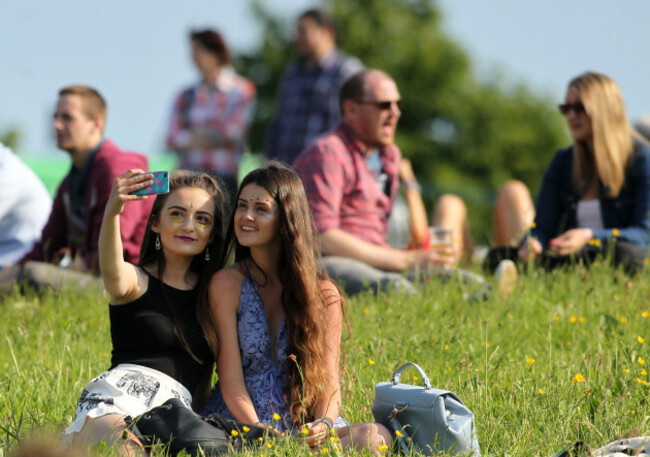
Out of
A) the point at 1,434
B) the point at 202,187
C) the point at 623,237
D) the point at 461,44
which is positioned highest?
the point at 461,44

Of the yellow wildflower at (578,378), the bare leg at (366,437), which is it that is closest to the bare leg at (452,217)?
the yellow wildflower at (578,378)

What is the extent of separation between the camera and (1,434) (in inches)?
141

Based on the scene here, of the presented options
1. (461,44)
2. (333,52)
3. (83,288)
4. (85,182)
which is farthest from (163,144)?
(461,44)

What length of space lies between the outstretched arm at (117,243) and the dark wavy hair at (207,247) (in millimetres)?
193

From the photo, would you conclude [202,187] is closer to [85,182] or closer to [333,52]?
[85,182]

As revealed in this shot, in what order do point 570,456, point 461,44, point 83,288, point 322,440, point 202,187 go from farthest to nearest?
point 461,44, point 83,288, point 202,187, point 322,440, point 570,456

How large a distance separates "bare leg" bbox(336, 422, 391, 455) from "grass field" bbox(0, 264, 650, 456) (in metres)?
0.30

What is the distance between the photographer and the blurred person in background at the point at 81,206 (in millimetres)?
6090

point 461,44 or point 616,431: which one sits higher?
point 461,44

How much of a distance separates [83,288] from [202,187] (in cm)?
227

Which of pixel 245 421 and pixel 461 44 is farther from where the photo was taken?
pixel 461 44

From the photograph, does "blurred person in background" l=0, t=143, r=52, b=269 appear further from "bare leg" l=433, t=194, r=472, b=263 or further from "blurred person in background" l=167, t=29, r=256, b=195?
"bare leg" l=433, t=194, r=472, b=263

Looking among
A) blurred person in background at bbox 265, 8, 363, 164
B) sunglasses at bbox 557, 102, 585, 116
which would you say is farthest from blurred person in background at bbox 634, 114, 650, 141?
blurred person in background at bbox 265, 8, 363, 164

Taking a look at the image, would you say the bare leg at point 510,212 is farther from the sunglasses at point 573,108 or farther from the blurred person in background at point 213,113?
the blurred person in background at point 213,113
